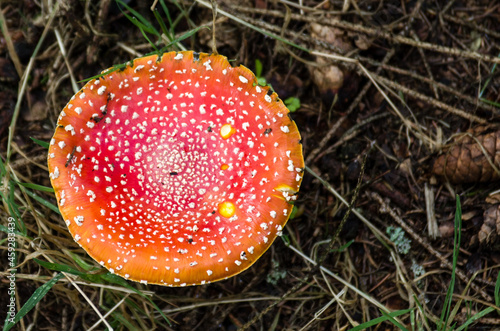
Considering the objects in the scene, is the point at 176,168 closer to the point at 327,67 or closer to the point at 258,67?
the point at 258,67

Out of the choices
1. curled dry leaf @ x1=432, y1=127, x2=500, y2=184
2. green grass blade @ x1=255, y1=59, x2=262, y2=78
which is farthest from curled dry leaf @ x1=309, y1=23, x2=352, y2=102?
curled dry leaf @ x1=432, y1=127, x2=500, y2=184

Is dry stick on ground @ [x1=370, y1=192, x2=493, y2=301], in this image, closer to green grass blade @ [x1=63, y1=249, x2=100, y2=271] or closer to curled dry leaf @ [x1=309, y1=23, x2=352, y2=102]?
curled dry leaf @ [x1=309, y1=23, x2=352, y2=102]

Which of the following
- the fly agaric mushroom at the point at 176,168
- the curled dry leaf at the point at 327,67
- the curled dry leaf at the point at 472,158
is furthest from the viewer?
the curled dry leaf at the point at 327,67

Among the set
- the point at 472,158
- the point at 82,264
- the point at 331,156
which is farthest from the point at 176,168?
the point at 472,158

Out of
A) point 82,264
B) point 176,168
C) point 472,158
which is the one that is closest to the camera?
point 176,168

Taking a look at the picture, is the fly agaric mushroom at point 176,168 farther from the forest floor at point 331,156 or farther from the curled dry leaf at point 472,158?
the curled dry leaf at point 472,158

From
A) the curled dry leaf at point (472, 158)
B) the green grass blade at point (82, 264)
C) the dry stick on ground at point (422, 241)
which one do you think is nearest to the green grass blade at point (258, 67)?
the dry stick on ground at point (422, 241)

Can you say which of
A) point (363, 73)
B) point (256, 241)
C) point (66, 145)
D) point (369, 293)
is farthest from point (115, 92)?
point (369, 293)

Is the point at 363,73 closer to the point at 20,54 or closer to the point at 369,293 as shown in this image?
the point at 369,293
